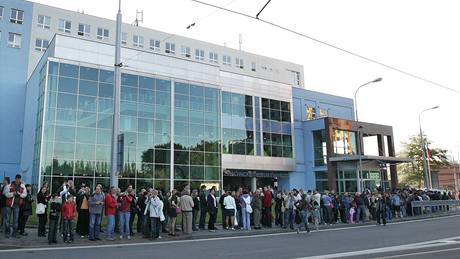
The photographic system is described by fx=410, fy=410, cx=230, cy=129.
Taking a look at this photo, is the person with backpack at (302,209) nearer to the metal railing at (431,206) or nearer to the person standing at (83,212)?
the person standing at (83,212)

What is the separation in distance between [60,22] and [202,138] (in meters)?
24.1

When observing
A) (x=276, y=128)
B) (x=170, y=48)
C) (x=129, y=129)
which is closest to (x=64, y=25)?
(x=170, y=48)

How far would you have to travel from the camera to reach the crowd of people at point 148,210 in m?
14.1

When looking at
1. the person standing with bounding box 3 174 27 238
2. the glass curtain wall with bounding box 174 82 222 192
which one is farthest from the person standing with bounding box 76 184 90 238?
the glass curtain wall with bounding box 174 82 222 192

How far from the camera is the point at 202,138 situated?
3897 centimetres

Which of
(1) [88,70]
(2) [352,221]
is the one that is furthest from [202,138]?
(2) [352,221]

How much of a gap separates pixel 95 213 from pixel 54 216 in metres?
1.44

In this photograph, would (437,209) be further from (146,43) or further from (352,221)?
(146,43)

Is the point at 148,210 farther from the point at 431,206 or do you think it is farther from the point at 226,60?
the point at 226,60

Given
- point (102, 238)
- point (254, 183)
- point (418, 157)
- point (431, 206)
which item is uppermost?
point (418, 157)

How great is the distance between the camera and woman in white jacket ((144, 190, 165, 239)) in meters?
15.6

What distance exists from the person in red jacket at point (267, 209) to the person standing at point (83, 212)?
8.71 m

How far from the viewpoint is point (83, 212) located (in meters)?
15.1

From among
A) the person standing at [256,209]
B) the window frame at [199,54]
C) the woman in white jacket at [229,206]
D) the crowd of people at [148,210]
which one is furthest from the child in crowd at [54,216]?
the window frame at [199,54]
